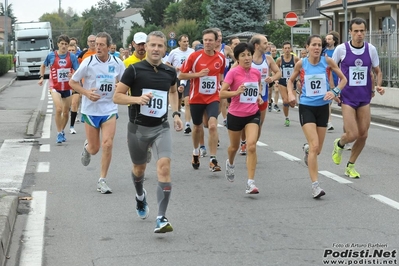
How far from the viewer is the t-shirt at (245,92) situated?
973 cm

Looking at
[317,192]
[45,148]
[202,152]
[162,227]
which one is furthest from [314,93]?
[45,148]

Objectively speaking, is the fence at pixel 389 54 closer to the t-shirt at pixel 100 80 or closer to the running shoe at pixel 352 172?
the running shoe at pixel 352 172

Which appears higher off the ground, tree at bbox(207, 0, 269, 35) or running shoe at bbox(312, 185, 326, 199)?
tree at bbox(207, 0, 269, 35)

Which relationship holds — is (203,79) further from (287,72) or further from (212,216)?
(287,72)

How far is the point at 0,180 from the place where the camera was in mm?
10625

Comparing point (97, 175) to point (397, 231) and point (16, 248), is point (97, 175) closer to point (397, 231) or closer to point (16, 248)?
point (16, 248)

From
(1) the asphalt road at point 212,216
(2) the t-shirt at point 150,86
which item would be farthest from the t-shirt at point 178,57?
(2) the t-shirt at point 150,86

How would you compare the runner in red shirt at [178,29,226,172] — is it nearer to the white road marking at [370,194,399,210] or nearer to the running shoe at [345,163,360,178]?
the running shoe at [345,163,360,178]

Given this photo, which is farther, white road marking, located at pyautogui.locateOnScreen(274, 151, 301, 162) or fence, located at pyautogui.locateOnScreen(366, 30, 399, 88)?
fence, located at pyautogui.locateOnScreen(366, 30, 399, 88)

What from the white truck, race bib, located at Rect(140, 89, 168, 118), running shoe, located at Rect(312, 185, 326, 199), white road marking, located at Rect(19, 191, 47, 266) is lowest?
white road marking, located at Rect(19, 191, 47, 266)

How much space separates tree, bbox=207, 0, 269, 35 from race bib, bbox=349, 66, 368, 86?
5531 centimetres

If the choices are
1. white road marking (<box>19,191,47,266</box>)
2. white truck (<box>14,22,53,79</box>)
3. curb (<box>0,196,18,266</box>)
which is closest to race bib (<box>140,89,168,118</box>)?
white road marking (<box>19,191,47,266</box>)

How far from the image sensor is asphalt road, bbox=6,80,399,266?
21.6 ft

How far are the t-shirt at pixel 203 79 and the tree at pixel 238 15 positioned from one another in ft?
178
